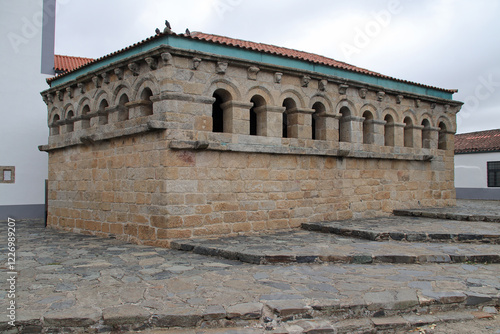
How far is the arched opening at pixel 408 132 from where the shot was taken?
11.7 m

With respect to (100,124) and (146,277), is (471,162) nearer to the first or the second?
(100,124)

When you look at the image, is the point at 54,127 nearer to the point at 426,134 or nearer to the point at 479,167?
the point at 426,134

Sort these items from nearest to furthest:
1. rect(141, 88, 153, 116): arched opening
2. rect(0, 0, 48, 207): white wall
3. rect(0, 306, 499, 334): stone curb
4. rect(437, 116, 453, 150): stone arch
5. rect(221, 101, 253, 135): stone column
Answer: rect(0, 306, 499, 334): stone curb
rect(141, 88, 153, 116): arched opening
rect(221, 101, 253, 135): stone column
rect(437, 116, 453, 150): stone arch
rect(0, 0, 48, 207): white wall

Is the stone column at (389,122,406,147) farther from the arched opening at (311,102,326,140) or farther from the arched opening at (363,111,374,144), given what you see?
the arched opening at (311,102,326,140)

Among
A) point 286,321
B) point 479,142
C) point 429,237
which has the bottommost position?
point 286,321

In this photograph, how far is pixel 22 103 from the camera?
13.3 meters

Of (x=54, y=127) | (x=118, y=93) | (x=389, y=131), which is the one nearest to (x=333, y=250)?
(x=118, y=93)

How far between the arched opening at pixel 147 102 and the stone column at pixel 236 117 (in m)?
1.45

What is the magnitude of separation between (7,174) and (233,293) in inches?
455

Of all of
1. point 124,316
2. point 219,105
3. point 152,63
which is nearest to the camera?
point 124,316

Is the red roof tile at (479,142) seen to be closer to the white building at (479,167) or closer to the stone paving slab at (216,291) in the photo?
the white building at (479,167)

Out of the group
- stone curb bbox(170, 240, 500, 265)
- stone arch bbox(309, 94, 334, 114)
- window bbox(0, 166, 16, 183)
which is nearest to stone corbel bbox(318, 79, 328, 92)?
stone arch bbox(309, 94, 334, 114)

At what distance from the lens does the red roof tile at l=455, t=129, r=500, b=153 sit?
22.9 meters

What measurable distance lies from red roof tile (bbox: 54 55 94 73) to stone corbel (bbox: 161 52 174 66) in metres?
7.51
